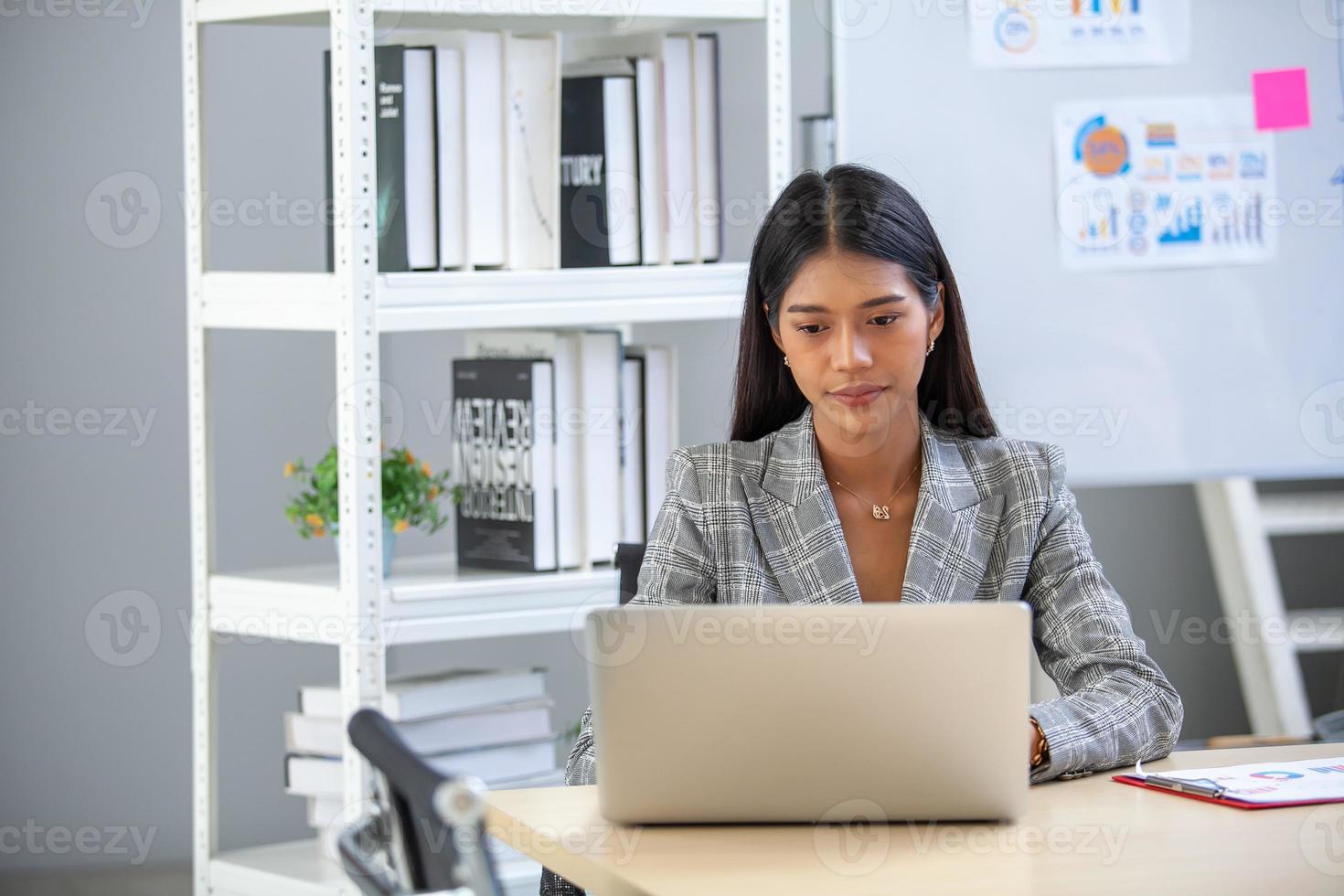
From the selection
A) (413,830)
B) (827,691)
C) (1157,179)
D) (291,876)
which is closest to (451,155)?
(291,876)

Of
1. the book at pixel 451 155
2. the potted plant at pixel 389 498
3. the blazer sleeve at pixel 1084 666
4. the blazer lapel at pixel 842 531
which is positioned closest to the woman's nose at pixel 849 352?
the blazer lapel at pixel 842 531

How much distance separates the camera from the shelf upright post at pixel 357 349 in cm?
212

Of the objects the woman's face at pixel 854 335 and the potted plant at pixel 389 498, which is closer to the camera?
the woman's face at pixel 854 335

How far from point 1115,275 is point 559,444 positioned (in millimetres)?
1011

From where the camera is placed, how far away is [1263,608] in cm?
276

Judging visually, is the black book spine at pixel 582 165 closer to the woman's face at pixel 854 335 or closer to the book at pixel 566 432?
the book at pixel 566 432

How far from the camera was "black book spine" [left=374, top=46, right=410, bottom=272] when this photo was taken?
7.32 ft

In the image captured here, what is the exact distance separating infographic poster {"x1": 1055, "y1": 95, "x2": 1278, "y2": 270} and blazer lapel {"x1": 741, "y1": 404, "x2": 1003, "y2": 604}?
1.06 metres

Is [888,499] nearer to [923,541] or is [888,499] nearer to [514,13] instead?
[923,541]

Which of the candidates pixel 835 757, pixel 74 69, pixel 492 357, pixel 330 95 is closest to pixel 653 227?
pixel 492 357

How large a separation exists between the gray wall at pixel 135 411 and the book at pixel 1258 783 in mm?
1623

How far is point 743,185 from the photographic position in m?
3.07

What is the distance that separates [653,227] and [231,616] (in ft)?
2.84

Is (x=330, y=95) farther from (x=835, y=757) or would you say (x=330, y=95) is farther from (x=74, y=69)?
(x=835, y=757)
